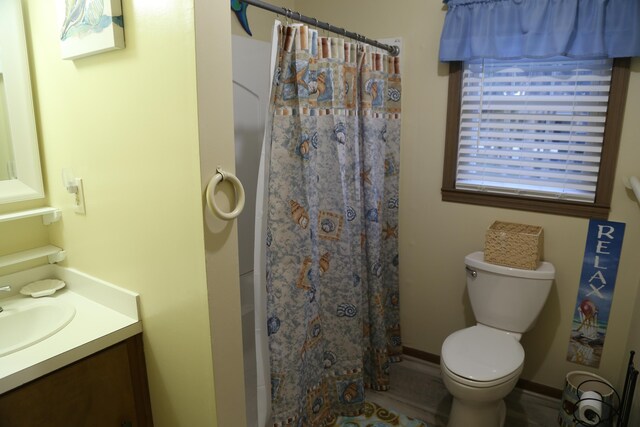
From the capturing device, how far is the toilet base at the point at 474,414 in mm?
1830

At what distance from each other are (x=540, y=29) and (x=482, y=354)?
151cm

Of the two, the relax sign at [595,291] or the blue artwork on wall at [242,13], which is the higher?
the blue artwork on wall at [242,13]

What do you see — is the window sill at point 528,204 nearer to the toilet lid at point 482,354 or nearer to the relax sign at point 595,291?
the relax sign at point 595,291

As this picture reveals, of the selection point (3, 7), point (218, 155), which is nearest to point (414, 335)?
point (218, 155)

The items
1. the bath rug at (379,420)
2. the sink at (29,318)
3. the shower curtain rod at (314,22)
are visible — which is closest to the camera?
the sink at (29,318)

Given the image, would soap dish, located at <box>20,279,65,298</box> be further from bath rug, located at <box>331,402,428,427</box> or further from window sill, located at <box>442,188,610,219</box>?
window sill, located at <box>442,188,610,219</box>

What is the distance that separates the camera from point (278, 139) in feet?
5.32

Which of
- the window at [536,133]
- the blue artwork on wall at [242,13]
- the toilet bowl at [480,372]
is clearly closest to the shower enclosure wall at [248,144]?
the blue artwork on wall at [242,13]

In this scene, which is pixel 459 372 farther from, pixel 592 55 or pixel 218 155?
pixel 592 55

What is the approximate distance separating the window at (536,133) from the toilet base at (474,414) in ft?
3.31

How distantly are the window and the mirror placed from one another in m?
1.94

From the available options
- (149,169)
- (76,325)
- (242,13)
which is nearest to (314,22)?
(242,13)

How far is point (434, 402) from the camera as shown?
7.37 ft

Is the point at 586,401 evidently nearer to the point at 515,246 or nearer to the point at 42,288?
the point at 515,246
